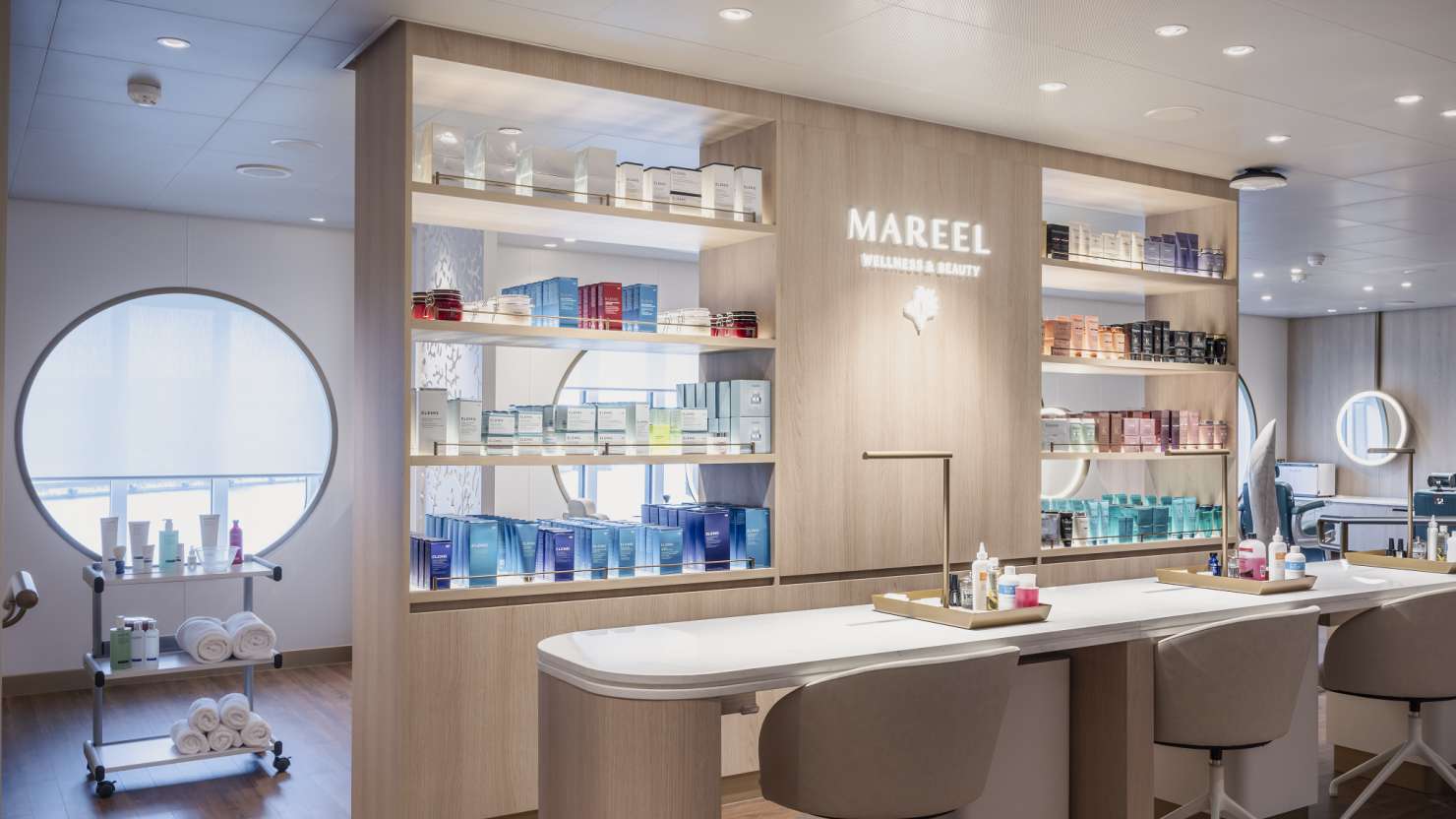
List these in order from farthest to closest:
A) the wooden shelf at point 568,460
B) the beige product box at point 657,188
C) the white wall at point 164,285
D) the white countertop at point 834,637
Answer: the white wall at point 164,285, the beige product box at point 657,188, the wooden shelf at point 568,460, the white countertop at point 834,637

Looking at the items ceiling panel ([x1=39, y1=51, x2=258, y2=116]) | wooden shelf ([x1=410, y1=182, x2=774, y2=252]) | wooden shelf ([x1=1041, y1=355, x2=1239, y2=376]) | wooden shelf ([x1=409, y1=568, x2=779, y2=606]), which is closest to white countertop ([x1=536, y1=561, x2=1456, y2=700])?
wooden shelf ([x1=409, y1=568, x2=779, y2=606])

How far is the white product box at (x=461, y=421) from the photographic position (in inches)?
138

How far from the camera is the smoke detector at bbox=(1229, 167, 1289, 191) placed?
17.4ft

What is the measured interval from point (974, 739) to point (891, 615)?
0.86 meters

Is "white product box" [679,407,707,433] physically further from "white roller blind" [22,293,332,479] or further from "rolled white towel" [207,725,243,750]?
"white roller blind" [22,293,332,479]

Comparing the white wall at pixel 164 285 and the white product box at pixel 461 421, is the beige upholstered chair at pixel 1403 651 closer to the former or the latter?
the white product box at pixel 461 421

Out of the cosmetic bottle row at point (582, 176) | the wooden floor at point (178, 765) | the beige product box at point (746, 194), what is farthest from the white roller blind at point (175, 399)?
the beige product box at point (746, 194)

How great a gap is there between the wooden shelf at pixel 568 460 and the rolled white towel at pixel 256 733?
2135 mm

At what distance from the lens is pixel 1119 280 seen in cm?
539

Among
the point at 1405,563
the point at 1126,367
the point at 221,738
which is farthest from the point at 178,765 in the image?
the point at 1405,563

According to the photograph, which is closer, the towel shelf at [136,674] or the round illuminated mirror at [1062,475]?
the towel shelf at [136,674]

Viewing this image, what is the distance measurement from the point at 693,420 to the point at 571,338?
0.59 meters

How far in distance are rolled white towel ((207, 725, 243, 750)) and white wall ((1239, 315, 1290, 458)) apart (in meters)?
10.7

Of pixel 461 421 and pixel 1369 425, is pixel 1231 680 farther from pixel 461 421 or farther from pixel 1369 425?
pixel 1369 425
